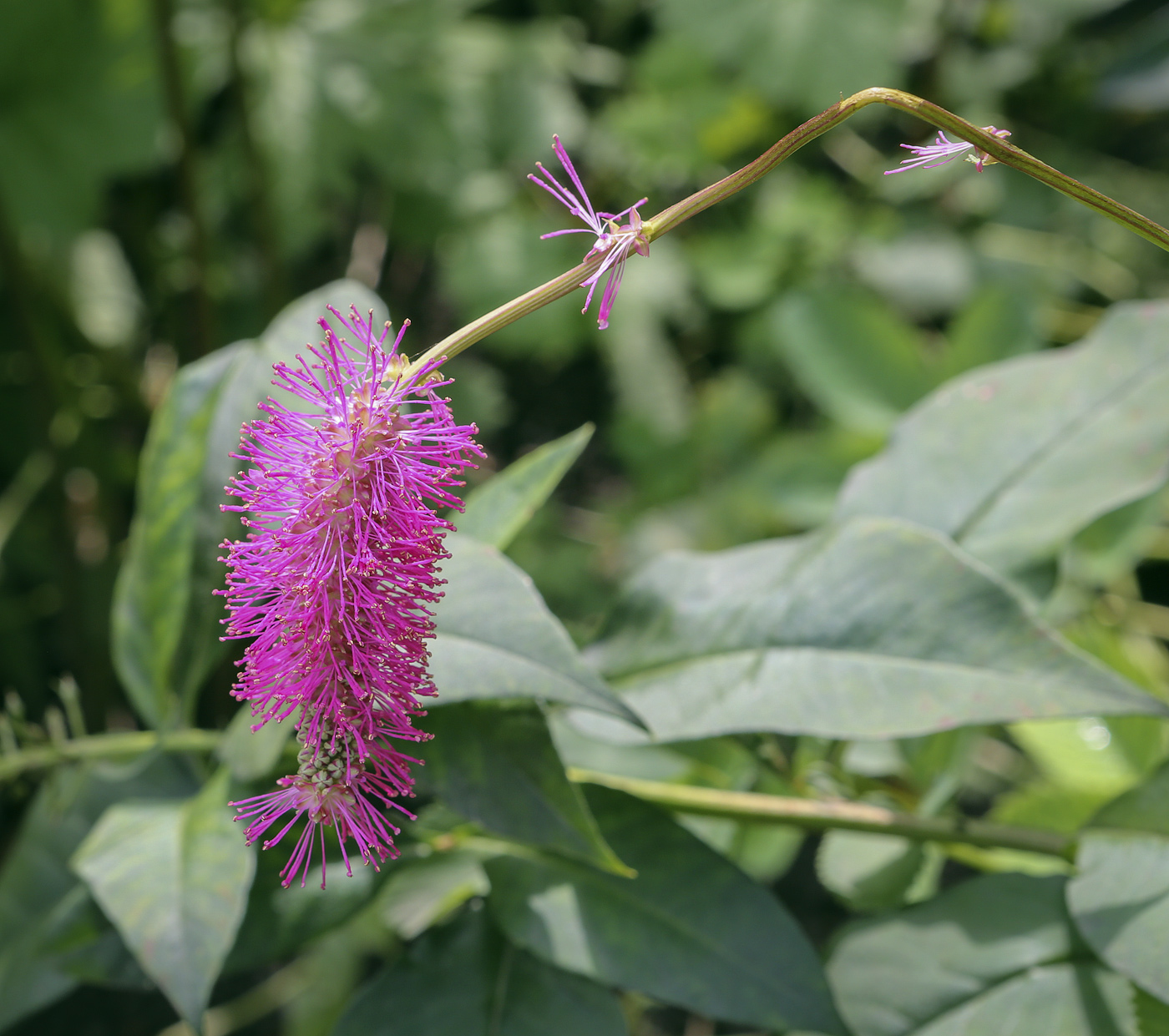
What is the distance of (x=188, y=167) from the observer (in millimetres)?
917

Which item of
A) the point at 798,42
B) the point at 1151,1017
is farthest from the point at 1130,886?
the point at 798,42

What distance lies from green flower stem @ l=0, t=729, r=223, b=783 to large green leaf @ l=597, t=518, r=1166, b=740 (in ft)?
0.69

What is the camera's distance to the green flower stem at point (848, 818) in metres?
0.47

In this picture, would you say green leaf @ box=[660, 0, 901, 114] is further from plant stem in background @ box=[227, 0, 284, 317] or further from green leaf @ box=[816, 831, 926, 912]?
green leaf @ box=[816, 831, 926, 912]

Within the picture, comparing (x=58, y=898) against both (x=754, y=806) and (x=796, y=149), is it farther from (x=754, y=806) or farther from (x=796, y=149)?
(x=796, y=149)

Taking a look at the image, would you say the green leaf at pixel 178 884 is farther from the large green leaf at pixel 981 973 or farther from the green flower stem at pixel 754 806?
the large green leaf at pixel 981 973

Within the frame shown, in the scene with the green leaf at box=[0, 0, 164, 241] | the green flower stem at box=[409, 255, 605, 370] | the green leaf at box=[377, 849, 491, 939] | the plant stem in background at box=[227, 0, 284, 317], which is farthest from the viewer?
the green leaf at box=[0, 0, 164, 241]

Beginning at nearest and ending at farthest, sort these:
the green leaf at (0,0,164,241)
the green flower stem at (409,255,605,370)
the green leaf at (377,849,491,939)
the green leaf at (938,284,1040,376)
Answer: the green flower stem at (409,255,605,370) < the green leaf at (377,849,491,939) < the green leaf at (938,284,1040,376) < the green leaf at (0,0,164,241)

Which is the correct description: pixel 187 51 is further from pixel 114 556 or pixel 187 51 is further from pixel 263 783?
pixel 263 783

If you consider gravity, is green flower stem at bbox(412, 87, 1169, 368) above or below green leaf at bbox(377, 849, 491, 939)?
above

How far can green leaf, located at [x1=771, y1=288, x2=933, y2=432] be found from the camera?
0.85 m

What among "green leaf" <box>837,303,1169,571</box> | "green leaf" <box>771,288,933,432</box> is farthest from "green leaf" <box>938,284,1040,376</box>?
"green leaf" <box>837,303,1169,571</box>

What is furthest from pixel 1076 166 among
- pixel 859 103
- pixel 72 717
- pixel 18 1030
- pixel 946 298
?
pixel 18 1030

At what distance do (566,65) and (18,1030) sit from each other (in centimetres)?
124
